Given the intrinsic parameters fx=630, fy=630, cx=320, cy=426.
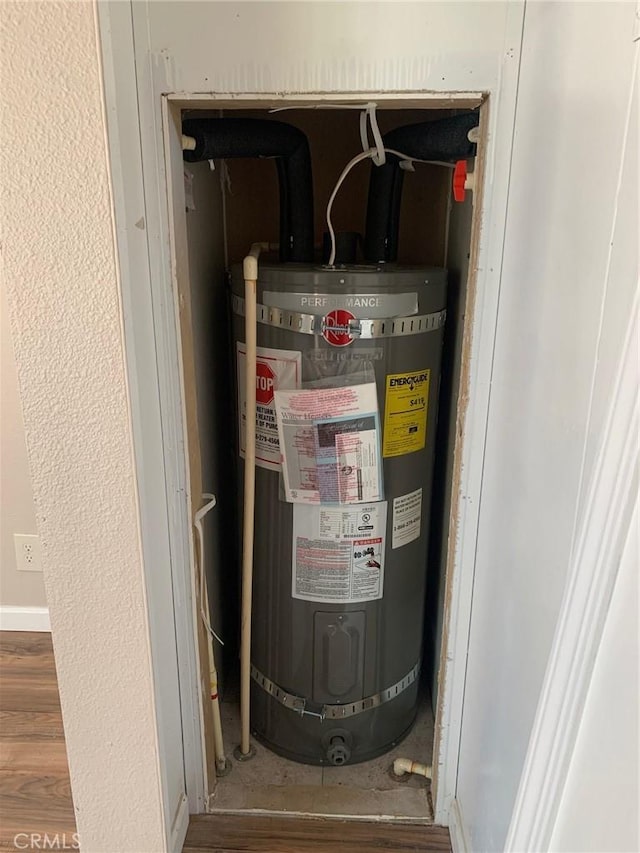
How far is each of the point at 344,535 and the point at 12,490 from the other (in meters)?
1.18

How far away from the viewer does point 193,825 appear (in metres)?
1.44

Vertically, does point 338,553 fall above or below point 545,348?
below

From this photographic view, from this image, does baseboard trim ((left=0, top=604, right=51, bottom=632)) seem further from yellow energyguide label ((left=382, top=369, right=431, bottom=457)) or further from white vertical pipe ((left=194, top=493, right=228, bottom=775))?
yellow energyguide label ((left=382, top=369, right=431, bottom=457))

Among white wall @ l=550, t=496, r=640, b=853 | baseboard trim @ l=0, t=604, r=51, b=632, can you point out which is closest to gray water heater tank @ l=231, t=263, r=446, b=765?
white wall @ l=550, t=496, r=640, b=853

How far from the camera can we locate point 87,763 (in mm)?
1184

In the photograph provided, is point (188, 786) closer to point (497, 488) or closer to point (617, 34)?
point (497, 488)

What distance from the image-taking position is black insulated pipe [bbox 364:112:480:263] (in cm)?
117

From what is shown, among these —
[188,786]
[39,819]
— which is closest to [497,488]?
[188,786]

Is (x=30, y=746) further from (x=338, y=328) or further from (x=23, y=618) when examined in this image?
(x=338, y=328)

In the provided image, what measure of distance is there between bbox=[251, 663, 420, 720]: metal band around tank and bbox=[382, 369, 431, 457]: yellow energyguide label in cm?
64

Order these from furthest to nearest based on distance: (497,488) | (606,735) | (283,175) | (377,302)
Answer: (283,175) → (377,302) → (497,488) → (606,735)

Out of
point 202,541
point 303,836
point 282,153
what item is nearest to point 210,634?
point 202,541

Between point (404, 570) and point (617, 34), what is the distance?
113 cm

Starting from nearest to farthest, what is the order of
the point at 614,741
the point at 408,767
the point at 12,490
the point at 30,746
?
the point at 614,741 → the point at 408,767 → the point at 30,746 → the point at 12,490
